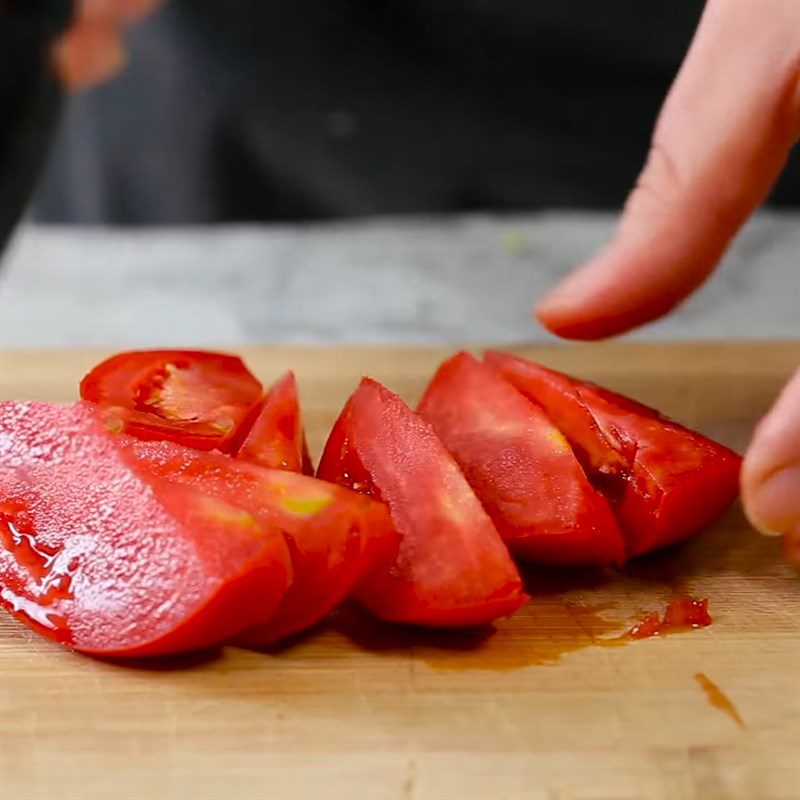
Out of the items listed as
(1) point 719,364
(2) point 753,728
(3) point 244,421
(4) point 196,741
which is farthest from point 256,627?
(1) point 719,364

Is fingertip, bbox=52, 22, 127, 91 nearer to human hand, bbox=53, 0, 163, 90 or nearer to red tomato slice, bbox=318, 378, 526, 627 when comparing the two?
human hand, bbox=53, 0, 163, 90

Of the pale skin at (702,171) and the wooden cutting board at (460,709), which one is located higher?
the pale skin at (702,171)

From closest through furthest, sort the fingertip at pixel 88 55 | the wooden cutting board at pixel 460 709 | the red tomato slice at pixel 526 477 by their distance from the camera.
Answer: the wooden cutting board at pixel 460 709, the red tomato slice at pixel 526 477, the fingertip at pixel 88 55

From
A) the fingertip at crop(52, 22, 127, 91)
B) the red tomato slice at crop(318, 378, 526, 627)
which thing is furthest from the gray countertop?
the red tomato slice at crop(318, 378, 526, 627)

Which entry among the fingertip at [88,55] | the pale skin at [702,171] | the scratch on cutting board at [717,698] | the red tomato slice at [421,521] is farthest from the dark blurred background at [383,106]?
the scratch on cutting board at [717,698]

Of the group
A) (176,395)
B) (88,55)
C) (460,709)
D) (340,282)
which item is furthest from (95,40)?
(460,709)

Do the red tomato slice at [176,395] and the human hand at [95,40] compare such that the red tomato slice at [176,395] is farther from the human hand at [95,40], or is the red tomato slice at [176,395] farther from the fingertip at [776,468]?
the human hand at [95,40]

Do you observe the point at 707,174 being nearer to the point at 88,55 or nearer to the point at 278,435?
the point at 278,435
